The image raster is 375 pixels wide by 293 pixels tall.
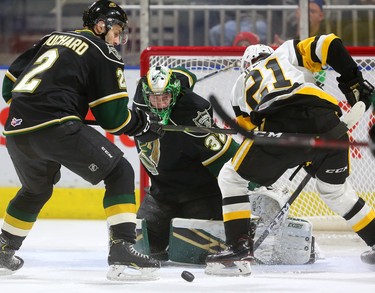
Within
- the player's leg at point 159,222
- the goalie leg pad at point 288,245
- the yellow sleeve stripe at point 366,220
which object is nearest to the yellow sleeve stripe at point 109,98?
the player's leg at point 159,222

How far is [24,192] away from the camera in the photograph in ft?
14.8

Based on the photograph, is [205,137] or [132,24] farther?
[132,24]

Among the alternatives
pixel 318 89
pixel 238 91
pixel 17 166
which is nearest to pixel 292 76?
pixel 318 89

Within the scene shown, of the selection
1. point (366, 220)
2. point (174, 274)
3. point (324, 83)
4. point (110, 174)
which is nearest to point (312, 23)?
point (324, 83)

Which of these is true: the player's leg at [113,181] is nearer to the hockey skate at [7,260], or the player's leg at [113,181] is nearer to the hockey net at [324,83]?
the hockey skate at [7,260]

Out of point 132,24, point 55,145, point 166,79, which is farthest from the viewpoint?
point 132,24

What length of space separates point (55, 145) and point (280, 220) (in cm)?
111

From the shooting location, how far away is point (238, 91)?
16.0ft

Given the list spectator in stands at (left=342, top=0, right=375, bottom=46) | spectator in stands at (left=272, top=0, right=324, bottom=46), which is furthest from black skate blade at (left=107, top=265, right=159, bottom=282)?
spectator in stands at (left=342, top=0, right=375, bottom=46)

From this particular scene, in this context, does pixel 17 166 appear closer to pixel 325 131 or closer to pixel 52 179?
pixel 52 179

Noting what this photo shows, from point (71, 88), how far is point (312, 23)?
8.08 feet

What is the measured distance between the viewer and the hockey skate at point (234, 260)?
14.7ft

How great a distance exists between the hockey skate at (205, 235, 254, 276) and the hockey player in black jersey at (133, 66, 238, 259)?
0.44 meters

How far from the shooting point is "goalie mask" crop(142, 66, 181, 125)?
4750 millimetres
